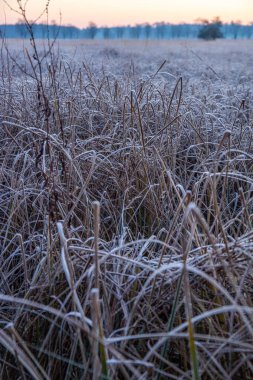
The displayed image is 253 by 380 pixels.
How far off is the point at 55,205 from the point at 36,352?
0.50 meters

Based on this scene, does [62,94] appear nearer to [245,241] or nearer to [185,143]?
[185,143]

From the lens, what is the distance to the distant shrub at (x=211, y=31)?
56906 millimetres

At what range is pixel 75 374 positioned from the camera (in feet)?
4.21

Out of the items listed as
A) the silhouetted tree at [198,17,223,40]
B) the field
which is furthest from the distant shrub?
the field

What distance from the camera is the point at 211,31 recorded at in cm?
5669

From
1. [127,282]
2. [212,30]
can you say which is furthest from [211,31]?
[127,282]

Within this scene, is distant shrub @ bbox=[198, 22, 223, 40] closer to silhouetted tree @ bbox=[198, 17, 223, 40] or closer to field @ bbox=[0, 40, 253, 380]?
silhouetted tree @ bbox=[198, 17, 223, 40]

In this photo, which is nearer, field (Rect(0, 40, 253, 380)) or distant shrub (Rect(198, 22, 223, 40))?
field (Rect(0, 40, 253, 380))

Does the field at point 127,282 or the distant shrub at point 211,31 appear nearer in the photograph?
the field at point 127,282

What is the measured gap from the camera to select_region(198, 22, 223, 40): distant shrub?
56906mm

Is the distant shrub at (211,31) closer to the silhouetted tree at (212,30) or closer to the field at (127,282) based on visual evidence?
the silhouetted tree at (212,30)

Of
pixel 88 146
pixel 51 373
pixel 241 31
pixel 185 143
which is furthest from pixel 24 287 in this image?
pixel 241 31

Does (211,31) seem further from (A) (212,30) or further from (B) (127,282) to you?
(B) (127,282)

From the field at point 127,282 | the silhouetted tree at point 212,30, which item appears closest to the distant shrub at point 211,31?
the silhouetted tree at point 212,30
